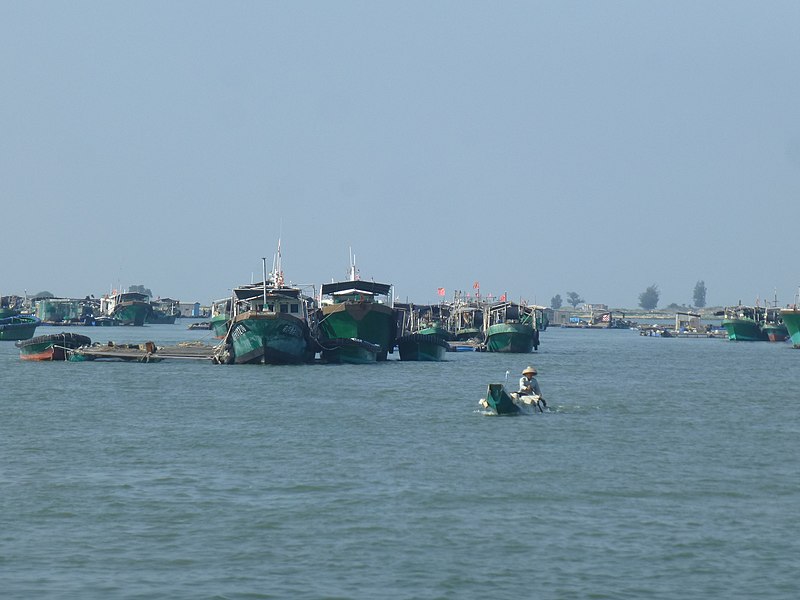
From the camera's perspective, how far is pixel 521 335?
10881cm

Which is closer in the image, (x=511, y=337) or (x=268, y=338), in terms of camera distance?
(x=268, y=338)

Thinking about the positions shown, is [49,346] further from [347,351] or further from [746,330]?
[746,330]

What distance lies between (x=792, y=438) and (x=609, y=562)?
852 inches

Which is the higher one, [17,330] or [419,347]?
[17,330]

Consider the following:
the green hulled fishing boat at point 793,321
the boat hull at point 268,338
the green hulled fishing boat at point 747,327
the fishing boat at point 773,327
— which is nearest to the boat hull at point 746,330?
the green hulled fishing boat at point 747,327

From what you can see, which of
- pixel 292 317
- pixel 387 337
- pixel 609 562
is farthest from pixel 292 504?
pixel 387 337

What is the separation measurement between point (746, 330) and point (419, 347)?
98.3 m

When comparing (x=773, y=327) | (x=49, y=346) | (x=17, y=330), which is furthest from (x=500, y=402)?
(x=773, y=327)

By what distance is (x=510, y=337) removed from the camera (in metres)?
109

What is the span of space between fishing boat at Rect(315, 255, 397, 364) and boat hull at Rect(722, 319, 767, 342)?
3976 inches

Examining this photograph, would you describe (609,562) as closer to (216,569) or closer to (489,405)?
(216,569)

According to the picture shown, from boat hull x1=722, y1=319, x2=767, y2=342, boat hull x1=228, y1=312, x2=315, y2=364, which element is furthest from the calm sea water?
boat hull x1=722, y1=319, x2=767, y2=342

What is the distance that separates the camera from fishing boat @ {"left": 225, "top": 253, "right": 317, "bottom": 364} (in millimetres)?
71938

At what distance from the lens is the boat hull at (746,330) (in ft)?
580
